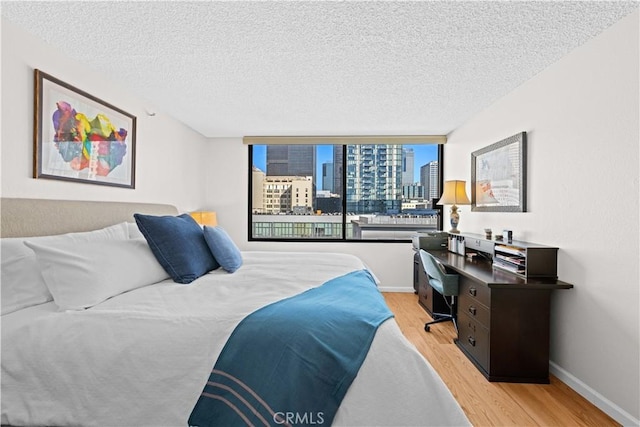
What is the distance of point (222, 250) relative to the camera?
93.5 inches

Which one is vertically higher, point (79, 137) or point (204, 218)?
point (79, 137)

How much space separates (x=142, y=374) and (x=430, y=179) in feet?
15.2

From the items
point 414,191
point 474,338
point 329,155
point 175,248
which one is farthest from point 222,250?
point 414,191

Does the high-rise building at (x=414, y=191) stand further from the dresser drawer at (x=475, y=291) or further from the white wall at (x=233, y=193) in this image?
the dresser drawer at (x=475, y=291)

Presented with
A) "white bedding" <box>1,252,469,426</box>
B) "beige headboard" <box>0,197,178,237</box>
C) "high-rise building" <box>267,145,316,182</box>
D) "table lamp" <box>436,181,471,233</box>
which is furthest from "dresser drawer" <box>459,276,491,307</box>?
"beige headboard" <box>0,197,178,237</box>

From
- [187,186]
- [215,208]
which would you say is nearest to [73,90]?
[187,186]

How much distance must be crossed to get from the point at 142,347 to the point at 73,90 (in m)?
2.15

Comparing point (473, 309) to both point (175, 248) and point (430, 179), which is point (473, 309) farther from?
point (430, 179)

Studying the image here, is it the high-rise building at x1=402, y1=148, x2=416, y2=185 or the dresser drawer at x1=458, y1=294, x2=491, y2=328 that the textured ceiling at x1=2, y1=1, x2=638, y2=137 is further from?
the dresser drawer at x1=458, y1=294, x2=491, y2=328

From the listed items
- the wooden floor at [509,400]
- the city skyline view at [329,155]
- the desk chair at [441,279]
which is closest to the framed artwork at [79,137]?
the city skyline view at [329,155]

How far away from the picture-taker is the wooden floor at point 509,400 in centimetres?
186

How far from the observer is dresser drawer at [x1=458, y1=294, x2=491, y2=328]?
2.37 meters

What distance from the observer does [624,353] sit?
184 cm

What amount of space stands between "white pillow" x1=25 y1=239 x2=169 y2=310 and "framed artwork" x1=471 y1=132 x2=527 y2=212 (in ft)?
10.1
